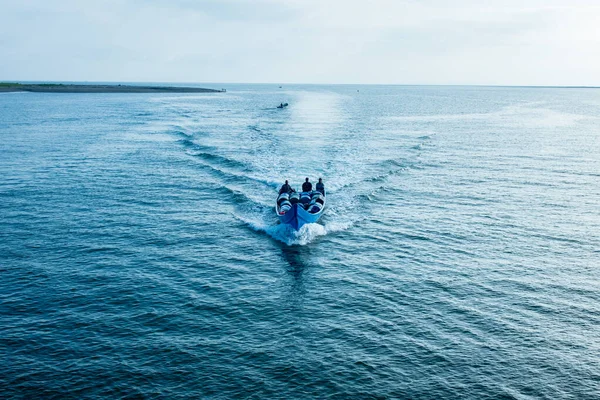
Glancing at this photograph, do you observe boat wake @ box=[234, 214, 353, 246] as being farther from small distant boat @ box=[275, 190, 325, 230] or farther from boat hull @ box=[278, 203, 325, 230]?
small distant boat @ box=[275, 190, 325, 230]

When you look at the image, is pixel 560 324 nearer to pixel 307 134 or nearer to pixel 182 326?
pixel 182 326

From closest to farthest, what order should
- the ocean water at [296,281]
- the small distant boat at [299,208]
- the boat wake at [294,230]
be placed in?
the ocean water at [296,281], the boat wake at [294,230], the small distant boat at [299,208]

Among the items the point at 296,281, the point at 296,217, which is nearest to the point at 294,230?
the point at 296,217

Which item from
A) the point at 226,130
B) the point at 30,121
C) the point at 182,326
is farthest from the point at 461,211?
the point at 30,121

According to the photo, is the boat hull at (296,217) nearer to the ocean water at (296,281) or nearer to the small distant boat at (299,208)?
the small distant boat at (299,208)

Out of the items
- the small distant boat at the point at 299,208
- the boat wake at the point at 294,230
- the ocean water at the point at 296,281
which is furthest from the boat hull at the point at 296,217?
the ocean water at the point at 296,281

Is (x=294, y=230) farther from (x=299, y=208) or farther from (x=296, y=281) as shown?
(x=296, y=281)

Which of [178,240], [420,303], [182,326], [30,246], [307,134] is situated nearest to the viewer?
[182,326]
